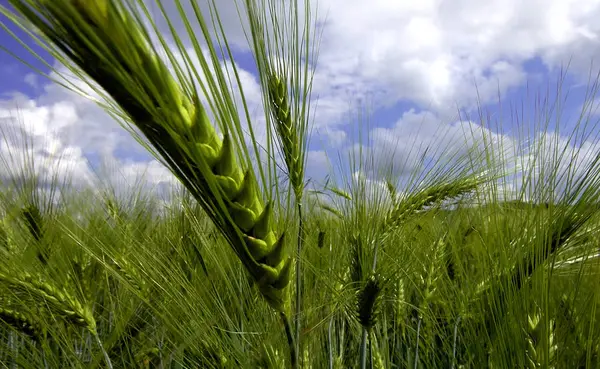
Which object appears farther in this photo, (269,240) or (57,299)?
(57,299)

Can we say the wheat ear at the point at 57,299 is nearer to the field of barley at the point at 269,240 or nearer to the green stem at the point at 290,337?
the field of barley at the point at 269,240

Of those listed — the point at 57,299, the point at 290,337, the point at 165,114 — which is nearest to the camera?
the point at 165,114

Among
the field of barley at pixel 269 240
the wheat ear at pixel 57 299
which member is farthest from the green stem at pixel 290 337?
the wheat ear at pixel 57 299

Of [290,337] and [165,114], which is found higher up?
A: [165,114]

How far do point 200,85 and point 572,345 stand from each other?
3.45 feet

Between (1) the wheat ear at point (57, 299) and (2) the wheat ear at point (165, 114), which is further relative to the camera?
(1) the wheat ear at point (57, 299)

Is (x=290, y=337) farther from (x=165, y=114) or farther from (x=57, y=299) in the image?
(x=57, y=299)

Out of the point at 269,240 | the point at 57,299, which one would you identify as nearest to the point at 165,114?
the point at 269,240

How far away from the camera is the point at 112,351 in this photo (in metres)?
2.23

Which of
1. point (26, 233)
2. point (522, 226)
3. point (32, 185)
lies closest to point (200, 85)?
point (522, 226)

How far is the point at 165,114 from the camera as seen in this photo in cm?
75

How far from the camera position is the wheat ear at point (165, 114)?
2.27 ft

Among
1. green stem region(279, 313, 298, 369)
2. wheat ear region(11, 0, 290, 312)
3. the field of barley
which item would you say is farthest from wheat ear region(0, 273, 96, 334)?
wheat ear region(11, 0, 290, 312)

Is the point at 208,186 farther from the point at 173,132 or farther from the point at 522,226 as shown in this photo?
the point at 522,226
